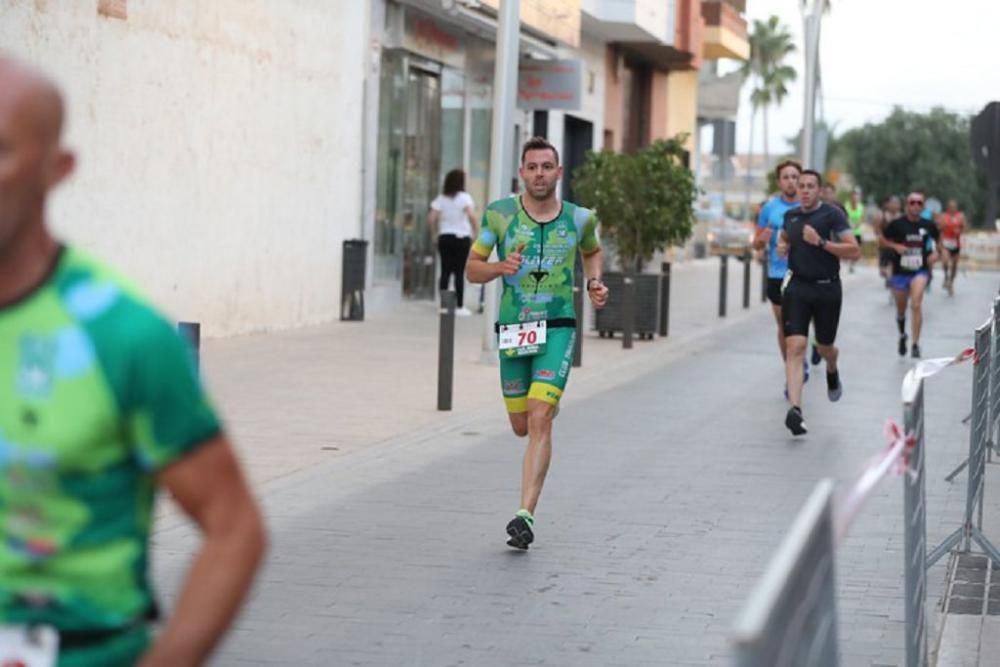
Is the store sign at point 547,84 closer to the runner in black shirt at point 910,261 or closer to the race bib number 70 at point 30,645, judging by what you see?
the runner in black shirt at point 910,261

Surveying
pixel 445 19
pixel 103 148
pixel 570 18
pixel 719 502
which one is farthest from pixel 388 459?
pixel 570 18

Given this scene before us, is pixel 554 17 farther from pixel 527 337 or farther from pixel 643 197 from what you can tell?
pixel 527 337

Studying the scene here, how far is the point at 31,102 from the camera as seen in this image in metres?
2.59

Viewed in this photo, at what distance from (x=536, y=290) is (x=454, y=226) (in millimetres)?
16212

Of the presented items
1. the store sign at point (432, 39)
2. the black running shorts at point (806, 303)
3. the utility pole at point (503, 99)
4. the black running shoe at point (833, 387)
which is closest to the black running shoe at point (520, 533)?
the black running shorts at point (806, 303)

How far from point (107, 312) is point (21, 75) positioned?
0.32 metres

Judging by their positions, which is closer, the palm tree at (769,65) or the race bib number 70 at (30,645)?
the race bib number 70 at (30,645)

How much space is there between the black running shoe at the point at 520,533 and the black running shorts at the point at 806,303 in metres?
5.61

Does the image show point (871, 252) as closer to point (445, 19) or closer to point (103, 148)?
point (445, 19)

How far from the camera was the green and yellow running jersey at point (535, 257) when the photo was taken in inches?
368

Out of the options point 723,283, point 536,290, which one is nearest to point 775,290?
point 536,290

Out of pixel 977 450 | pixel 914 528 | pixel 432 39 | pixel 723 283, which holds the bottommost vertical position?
pixel 723 283

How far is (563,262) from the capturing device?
30.9 feet

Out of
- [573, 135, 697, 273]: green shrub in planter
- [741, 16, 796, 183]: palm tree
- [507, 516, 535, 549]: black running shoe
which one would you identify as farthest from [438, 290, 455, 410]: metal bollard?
[741, 16, 796, 183]: palm tree
